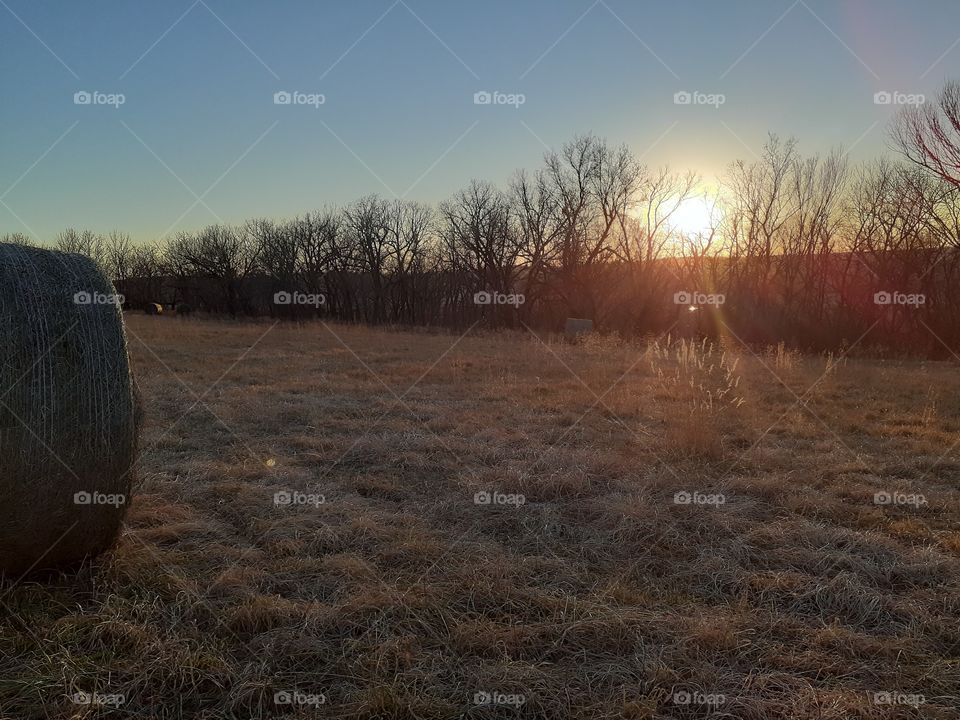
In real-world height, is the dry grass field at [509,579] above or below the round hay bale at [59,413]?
below

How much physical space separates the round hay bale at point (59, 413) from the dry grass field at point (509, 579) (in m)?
0.32

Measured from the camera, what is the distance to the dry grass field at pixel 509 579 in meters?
2.92

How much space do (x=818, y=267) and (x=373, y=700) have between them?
3441cm

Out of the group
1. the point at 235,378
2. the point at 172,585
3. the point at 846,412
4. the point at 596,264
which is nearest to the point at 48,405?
the point at 172,585

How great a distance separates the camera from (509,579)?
12.8ft

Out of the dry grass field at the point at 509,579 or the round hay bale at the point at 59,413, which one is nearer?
the dry grass field at the point at 509,579

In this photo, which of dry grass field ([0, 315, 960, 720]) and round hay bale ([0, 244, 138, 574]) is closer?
dry grass field ([0, 315, 960, 720])

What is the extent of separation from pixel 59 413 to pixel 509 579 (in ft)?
9.09

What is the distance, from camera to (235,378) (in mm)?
12234

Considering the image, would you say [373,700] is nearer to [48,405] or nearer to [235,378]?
[48,405]

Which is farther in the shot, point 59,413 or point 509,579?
point 509,579

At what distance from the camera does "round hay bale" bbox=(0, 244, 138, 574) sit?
11.7 feet

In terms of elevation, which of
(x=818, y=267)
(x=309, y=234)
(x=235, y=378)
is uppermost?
(x=309, y=234)

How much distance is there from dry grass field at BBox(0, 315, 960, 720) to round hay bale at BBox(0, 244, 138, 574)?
32 cm
